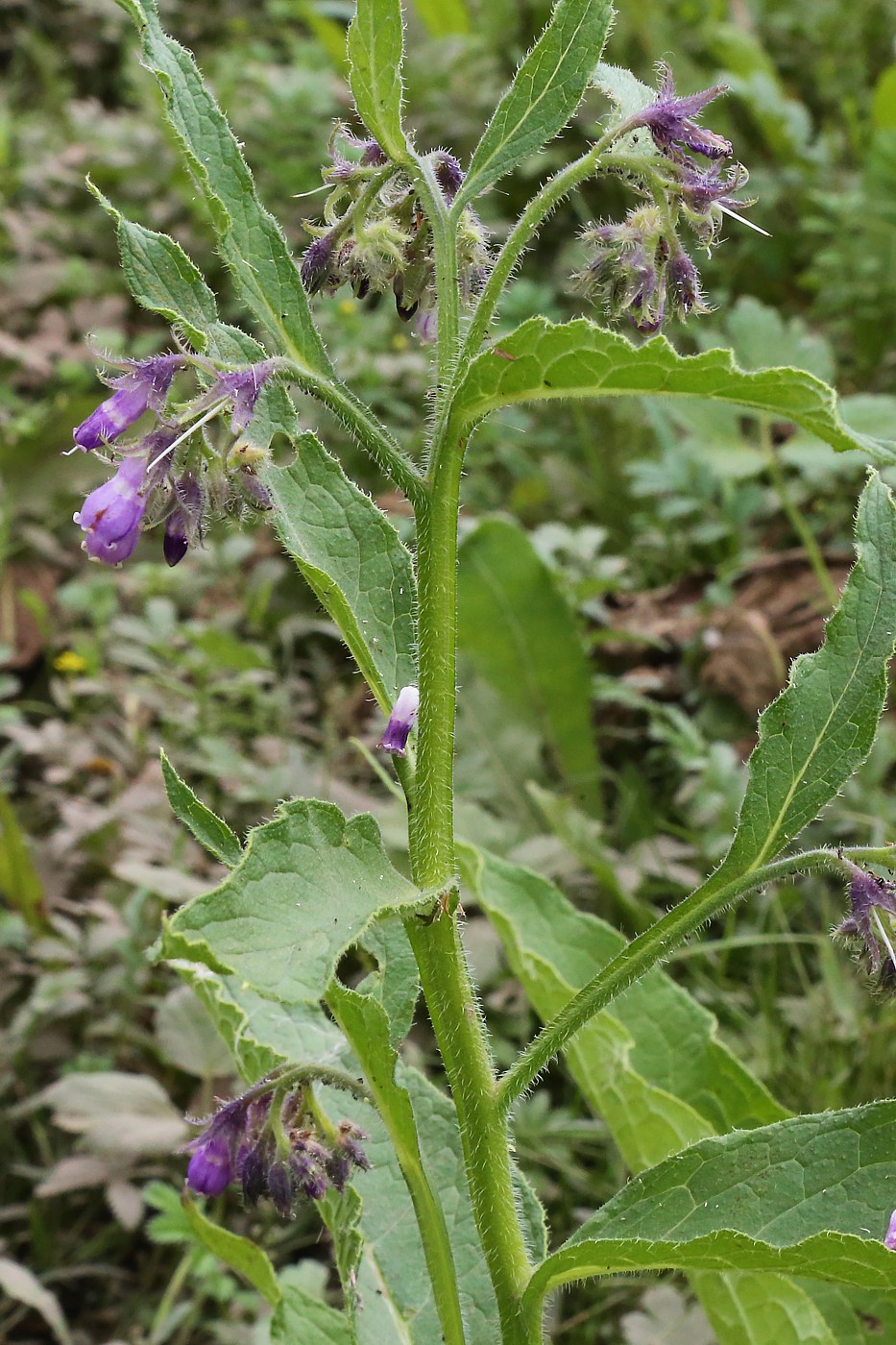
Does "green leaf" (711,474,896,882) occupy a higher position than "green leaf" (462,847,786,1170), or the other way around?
"green leaf" (711,474,896,882)

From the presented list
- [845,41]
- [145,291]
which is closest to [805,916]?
[145,291]

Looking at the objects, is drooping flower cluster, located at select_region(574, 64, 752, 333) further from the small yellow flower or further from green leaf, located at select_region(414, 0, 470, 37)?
green leaf, located at select_region(414, 0, 470, 37)

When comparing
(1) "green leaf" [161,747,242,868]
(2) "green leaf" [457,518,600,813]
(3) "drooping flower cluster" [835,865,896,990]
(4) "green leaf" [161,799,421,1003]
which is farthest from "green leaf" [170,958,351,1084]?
(2) "green leaf" [457,518,600,813]

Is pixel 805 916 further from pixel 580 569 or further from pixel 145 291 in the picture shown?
pixel 145 291

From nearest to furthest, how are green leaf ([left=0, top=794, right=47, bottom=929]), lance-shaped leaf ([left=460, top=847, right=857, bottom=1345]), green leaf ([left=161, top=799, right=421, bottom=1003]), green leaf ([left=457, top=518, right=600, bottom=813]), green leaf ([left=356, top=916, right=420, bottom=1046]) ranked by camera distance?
green leaf ([left=161, top=799, right=421, bottom=1003])
green leaf ([left=356, top=916, right=420, bottom=1046])
lance-shaped leaf ([left=460, top=847, right=857, bottom=1345])
green leaf ([left=0, top=794, right=47, bottom=929])
green leaf ([left=457, top=518, right=600, bottom=813])

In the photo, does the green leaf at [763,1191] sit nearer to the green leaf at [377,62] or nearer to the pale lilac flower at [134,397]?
the pale lilac flower at [134,397]

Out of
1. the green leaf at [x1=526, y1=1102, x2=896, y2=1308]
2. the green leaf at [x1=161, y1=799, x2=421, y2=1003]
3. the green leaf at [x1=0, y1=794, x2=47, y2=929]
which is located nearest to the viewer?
the green leaf at [x1=161, y1=799, x2=421, y2=1003]
